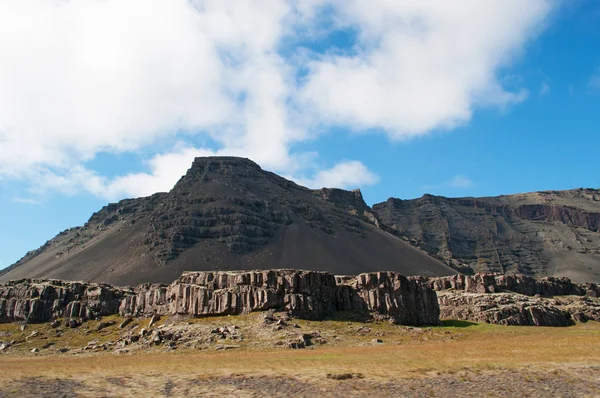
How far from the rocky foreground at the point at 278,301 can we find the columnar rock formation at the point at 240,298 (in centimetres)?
15

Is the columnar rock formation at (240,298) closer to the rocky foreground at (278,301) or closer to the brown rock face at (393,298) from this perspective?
the brown rock face at (393,298)

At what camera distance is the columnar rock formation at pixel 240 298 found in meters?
78.6

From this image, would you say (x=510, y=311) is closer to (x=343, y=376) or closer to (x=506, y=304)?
(x=506, y=304)

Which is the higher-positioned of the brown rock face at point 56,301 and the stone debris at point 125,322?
the brown rock face at point 56,301

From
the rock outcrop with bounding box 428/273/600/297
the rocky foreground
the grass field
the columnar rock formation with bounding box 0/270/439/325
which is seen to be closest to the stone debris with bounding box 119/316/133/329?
the columnar rock formation with bounding box 0/270/439/325

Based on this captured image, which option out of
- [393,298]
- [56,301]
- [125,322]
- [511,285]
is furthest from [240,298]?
[511,285]

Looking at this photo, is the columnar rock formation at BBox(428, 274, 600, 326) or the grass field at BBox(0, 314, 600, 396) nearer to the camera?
the grass field at BBox(0, 314, 600, 396)

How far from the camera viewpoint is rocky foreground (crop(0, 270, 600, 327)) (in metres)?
79.1

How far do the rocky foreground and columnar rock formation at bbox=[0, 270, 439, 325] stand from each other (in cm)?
15

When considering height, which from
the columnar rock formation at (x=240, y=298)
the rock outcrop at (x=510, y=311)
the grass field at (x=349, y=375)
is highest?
the columnar rock formation at (x=240, y=298)

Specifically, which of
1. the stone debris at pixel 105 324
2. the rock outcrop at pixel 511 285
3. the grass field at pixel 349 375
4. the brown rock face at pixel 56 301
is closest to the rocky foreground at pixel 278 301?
the brown rock face at pixel 56 301

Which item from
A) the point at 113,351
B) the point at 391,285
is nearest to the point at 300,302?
the point at 391,285

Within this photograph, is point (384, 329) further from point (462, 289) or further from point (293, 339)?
point (462, 289)

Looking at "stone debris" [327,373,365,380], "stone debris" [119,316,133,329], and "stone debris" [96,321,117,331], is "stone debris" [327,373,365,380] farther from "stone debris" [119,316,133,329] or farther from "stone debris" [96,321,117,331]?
"stone debris" [96,321,117,331]
